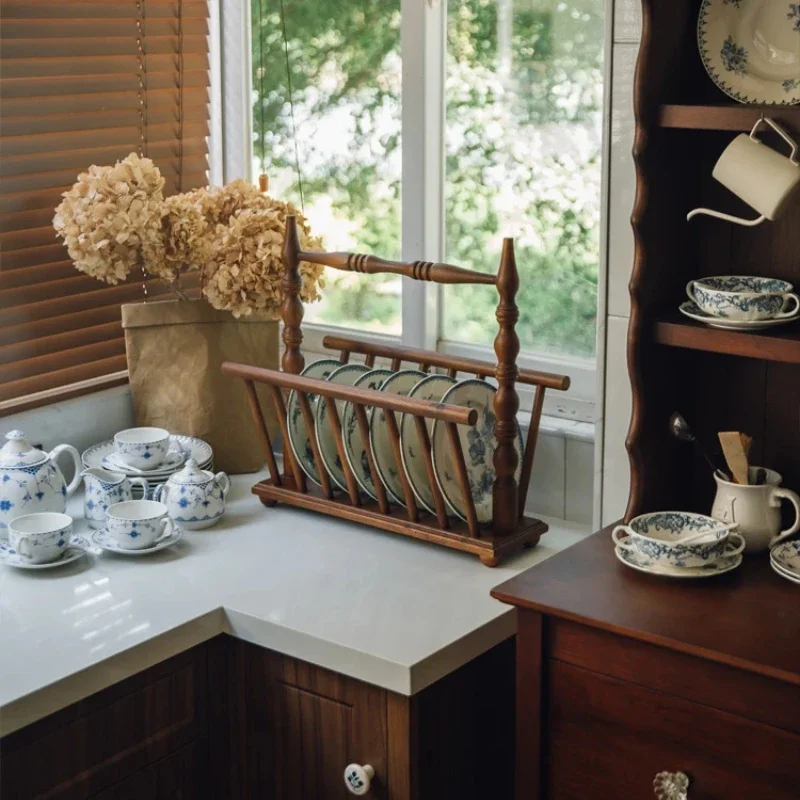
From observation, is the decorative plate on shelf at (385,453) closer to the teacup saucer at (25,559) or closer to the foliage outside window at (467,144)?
the foliage outside window at (467,144)

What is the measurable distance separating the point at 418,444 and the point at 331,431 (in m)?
0.17

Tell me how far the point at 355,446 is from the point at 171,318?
455mm

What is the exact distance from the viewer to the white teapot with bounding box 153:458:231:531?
6.45 feet

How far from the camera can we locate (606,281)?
1.82 metres

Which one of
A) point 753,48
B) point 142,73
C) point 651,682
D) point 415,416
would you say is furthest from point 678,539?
point 142,73

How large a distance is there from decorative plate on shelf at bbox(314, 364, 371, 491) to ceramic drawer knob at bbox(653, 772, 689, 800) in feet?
2.42

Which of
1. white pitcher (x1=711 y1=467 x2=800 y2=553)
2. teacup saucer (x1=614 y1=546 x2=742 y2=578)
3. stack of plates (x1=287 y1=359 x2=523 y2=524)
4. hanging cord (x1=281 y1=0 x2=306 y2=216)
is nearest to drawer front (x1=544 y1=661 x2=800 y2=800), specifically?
teacup saucer (x1=614 y1=546 x2=742 y2=578)

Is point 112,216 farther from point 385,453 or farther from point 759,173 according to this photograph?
point 759,173

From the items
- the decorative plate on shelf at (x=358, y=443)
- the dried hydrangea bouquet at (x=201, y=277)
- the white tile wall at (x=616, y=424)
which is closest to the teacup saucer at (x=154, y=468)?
the dried hydrangea bouquet at (x=201, y=277)

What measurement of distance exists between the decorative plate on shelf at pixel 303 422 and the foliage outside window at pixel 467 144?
320mm

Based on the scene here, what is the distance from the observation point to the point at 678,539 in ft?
5.40

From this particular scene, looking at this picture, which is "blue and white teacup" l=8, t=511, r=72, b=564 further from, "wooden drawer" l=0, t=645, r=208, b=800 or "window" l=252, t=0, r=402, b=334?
"window" l=252, t=0, r=402, b=334

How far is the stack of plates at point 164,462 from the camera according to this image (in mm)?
2072

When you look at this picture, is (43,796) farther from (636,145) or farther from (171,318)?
(636,145)
